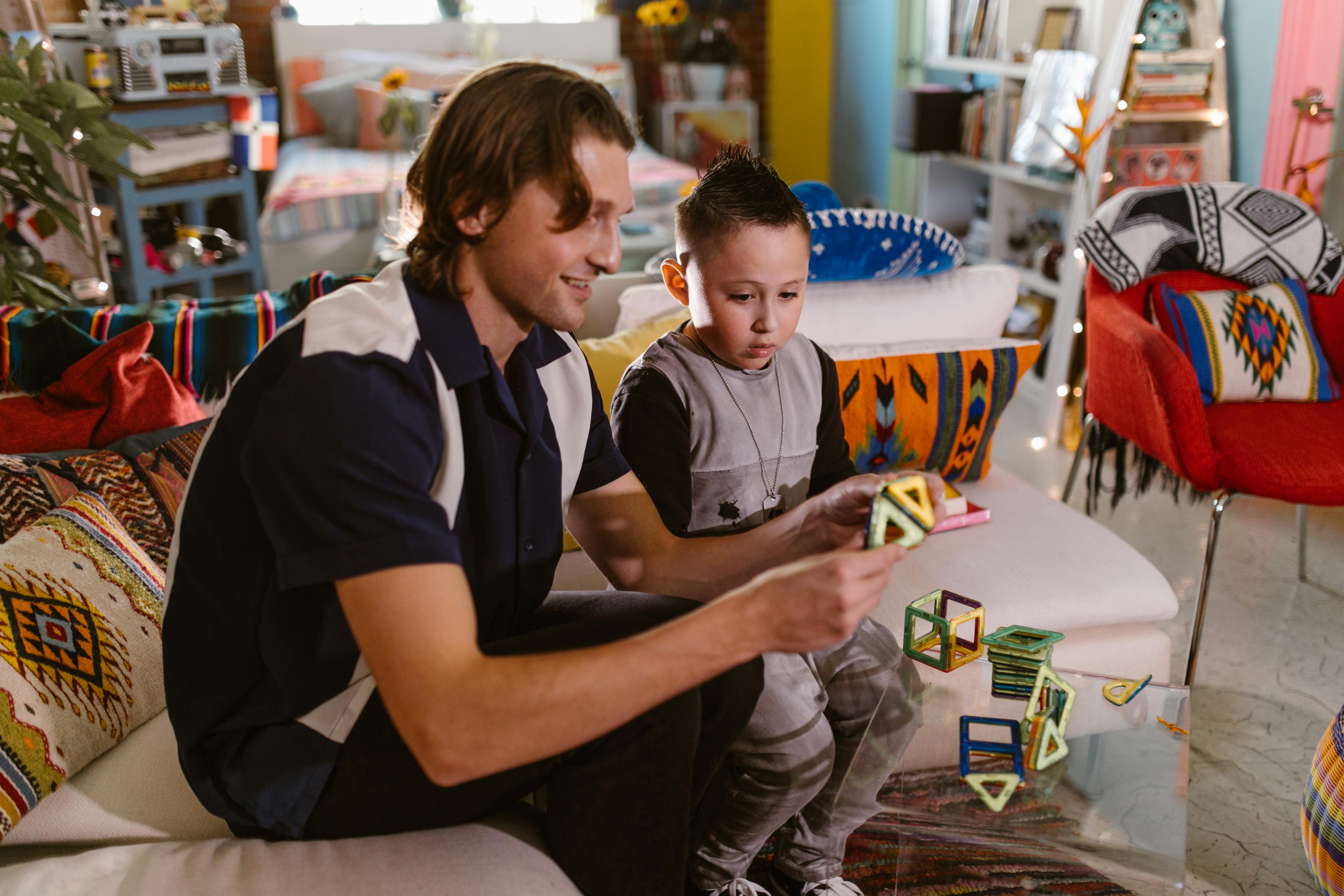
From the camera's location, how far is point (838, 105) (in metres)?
5.81

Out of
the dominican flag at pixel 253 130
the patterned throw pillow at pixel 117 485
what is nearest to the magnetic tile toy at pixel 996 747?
the patterned throw pillow at pixel 117 485

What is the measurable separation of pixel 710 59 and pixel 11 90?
4.41 meters

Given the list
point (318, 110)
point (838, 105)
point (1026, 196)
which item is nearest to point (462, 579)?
point (1026, 196)

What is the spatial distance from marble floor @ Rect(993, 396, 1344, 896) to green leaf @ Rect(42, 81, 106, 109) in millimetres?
2258

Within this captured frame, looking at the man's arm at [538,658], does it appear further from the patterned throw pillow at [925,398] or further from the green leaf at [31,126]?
the green leaf at [31,126]

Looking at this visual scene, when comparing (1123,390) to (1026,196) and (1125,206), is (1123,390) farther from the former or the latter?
(1026,196)

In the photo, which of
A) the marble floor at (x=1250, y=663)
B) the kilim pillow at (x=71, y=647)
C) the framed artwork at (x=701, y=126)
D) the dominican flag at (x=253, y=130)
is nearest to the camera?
the kilim pillow at (x=71, y=647)

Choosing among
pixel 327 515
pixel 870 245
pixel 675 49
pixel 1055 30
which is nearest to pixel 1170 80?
pixel 1055 30

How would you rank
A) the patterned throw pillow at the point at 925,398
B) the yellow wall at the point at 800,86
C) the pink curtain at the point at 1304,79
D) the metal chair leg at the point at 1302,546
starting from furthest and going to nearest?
the yellow wall at the point at 800,86
the pink curtain at the point at 1304,79
the metal chair leg at the point at 1302,546
the patterned throw pillow at the point at 925,398

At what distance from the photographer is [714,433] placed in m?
1.39

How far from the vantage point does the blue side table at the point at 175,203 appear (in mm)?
3432

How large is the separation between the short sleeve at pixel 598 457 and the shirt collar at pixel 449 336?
23 centimetres

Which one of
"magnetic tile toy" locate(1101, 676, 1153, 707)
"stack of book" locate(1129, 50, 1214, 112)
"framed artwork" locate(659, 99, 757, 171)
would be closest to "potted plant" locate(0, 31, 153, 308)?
"magnetic tile toy" locate(1101, 676, 1153, 707)

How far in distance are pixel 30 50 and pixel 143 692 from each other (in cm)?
146
